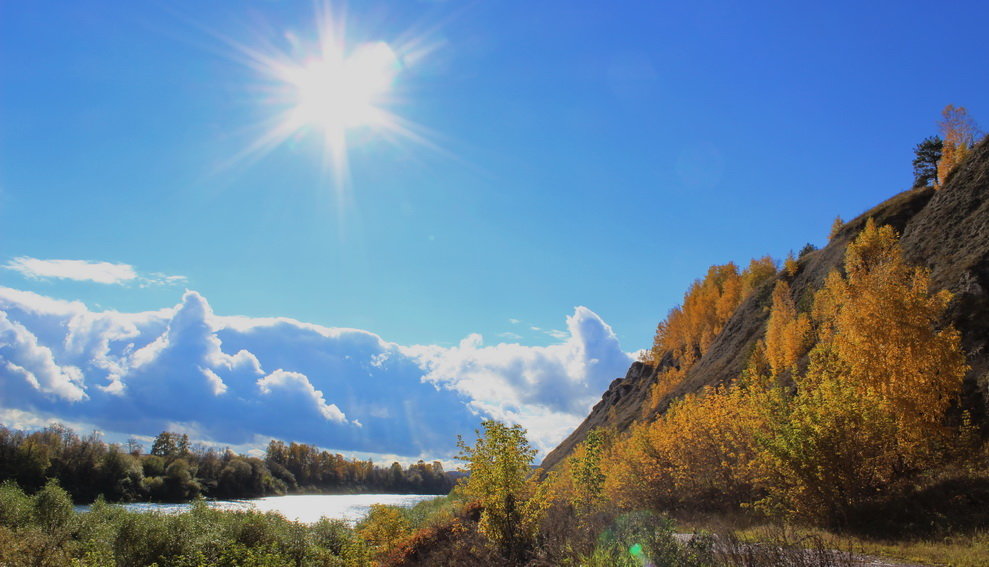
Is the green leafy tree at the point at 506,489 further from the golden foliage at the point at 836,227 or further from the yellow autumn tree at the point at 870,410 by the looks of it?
the golden foliage at the point at 836,227

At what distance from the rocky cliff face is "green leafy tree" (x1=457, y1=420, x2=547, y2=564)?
974 inches

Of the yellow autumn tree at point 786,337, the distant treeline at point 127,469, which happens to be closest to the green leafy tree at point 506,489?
the yellow autumn tree at point 786,337

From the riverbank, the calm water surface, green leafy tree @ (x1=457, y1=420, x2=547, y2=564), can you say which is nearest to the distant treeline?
the calm water surface

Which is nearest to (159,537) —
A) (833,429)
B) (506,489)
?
(506,489)

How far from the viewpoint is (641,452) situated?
4181 centimetres

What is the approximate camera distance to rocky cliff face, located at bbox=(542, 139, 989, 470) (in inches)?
1336

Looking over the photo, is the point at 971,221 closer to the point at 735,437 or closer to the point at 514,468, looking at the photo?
the point at 735,437

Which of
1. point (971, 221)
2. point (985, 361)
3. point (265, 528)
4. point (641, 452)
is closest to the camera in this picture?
point (985, 361)

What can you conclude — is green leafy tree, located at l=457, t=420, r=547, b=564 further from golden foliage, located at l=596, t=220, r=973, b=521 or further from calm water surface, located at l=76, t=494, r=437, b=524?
calm water surface, located at l=76, t=494, r=437, b=524

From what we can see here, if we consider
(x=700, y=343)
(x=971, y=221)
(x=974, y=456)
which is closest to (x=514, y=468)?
(x=974, y=456)

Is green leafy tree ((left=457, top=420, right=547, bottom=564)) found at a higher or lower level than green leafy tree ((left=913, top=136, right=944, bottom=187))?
lower

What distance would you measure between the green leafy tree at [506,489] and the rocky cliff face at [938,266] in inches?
974

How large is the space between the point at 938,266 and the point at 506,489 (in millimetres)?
43516

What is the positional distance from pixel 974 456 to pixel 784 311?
148 feet
